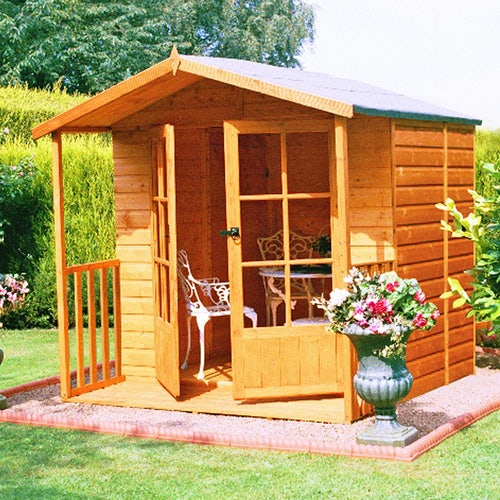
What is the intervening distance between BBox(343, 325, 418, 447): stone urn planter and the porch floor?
74cm

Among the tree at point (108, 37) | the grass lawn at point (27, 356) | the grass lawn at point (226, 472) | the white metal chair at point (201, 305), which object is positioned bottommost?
the grass lawn at point (226, 472)

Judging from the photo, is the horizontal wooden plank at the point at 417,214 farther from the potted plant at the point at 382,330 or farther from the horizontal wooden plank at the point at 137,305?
the horizontal wooden plank at the point at 137,305

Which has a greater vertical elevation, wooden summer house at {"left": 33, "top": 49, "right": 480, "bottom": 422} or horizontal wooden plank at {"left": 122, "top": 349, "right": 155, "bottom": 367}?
wooden summer house at {"left": 33, "top": 49, "right": 480, "bottom": 422}

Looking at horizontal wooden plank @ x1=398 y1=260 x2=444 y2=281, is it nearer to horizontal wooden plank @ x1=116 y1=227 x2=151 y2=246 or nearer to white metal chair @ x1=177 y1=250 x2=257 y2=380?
white metal chair @ x1=177 y1=250 x2=257 y2=380

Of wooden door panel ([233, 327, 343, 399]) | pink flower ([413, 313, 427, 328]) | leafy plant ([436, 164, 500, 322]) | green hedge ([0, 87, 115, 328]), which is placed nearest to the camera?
leafy plant ([436, 164, 500, 322])

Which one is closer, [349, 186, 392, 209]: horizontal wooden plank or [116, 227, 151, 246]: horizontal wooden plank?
[349, 186, 392, 209]: horizontal wooden plank

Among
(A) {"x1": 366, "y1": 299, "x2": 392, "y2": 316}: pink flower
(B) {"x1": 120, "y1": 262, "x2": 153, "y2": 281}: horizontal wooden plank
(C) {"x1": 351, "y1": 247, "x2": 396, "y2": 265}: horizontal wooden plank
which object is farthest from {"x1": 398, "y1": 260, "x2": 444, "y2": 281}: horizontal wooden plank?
(B) {"x1": 120, "y1": 262, "x2": 153, "y2": 281}: horizontal wooden plank

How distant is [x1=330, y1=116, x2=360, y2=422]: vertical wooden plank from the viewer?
774 cm

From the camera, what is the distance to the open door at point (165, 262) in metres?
8.62

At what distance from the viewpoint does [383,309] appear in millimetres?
7062

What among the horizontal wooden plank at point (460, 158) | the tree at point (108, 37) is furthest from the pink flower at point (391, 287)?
the tree at point (108, 37)

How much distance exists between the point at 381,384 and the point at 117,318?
3.14 meters

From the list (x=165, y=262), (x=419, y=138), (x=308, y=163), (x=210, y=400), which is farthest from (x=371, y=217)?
(x=210, y=400)

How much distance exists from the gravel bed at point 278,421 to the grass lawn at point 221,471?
36cm
